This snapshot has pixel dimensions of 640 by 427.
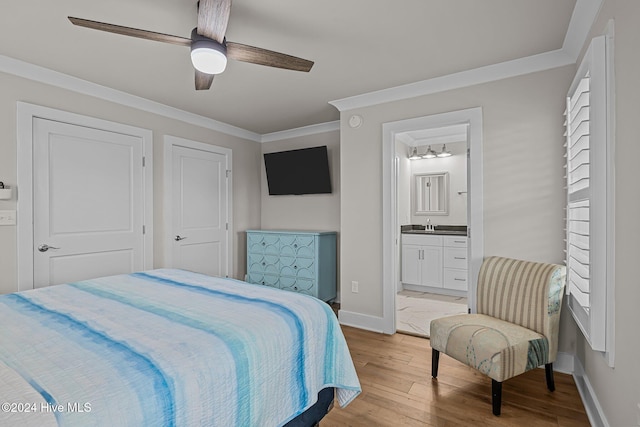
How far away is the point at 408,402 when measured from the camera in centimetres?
210

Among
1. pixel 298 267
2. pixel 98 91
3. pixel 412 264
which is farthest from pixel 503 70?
pixel 98 91

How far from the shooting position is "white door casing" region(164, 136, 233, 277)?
12.4 ft

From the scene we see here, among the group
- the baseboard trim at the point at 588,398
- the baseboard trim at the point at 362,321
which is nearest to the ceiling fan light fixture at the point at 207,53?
the baseboard trim at the point at 362,321

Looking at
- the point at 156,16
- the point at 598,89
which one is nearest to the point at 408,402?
the point at 598,89

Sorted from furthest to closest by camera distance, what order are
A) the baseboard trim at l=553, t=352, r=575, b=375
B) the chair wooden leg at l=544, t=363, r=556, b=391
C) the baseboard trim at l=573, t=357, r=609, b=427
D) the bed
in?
the baseboard trim at l=553, t=352, r=575, b=375 → the chair wooden leg at l=544, t=363, r=556, b=391 → the baseboard trim at l=573, t=357, r=609, b=427 → the bed

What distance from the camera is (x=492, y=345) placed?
1.99 m

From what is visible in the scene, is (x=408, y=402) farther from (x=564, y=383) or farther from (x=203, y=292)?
(x=203, y=292)

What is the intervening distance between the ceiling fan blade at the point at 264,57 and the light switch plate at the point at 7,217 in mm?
2186

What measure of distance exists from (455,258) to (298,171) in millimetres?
2545

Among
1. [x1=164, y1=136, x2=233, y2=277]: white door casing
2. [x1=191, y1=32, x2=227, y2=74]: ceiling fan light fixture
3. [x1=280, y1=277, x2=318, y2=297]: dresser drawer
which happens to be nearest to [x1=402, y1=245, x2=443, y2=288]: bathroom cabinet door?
[x1=280, y1=277, x2=318, y2=297]: dresser drawer

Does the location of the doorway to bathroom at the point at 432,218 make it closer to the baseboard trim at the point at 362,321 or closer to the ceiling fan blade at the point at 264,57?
the baseboard trim at the point at 362,321

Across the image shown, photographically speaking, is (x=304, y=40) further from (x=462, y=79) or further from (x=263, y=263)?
(x=263, y=263)

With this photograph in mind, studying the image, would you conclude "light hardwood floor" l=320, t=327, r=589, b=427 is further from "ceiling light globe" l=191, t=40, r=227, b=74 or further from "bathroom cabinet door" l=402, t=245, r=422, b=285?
"bathroom cabinet door" l=402, t=245, r=422, b=285

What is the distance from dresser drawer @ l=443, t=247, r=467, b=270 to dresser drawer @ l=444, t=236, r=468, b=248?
0.19 ft
